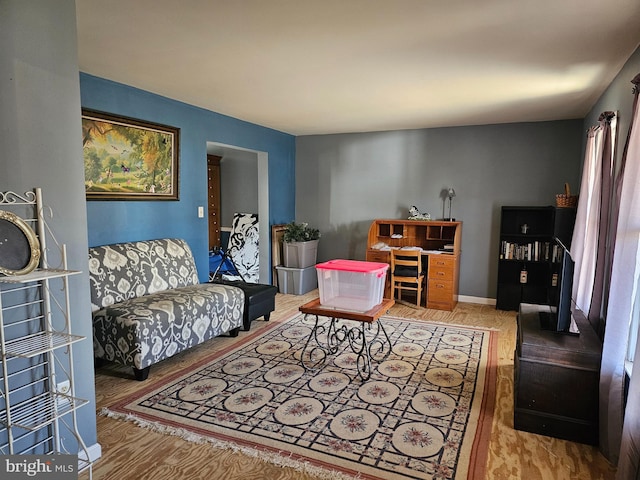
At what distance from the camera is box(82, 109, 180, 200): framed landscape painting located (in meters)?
3.40

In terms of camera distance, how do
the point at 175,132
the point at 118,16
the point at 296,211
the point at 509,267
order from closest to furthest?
the point at 118,16 < the point at 175,132 < the point at 509,267 < the point at 296,211

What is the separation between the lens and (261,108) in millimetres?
4418

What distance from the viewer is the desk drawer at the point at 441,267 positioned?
505 cm

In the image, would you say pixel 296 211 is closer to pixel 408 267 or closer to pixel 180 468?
pixel 408 267

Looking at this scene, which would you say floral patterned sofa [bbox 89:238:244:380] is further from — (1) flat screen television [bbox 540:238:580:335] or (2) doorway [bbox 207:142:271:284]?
(2) doorway [bbox 207:142:271:284]

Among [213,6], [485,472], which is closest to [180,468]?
[485,472]

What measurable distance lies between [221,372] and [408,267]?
9.81 ft

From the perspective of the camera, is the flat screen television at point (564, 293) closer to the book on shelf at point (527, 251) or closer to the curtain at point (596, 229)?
the curtain at point (596, 229)

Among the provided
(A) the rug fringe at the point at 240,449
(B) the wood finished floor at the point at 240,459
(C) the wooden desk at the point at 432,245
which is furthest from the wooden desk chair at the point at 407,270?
(A) the rug fringe at the point at 240,449

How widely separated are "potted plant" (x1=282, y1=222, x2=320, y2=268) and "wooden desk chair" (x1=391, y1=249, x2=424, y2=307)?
129 cm

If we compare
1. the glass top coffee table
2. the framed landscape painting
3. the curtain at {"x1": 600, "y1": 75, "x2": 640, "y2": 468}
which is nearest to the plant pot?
the glass top coffee table

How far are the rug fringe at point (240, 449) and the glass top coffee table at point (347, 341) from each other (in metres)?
1.09

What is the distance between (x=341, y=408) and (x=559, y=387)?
4.31 feet

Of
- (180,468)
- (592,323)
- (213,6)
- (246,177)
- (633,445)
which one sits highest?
(213,6)
